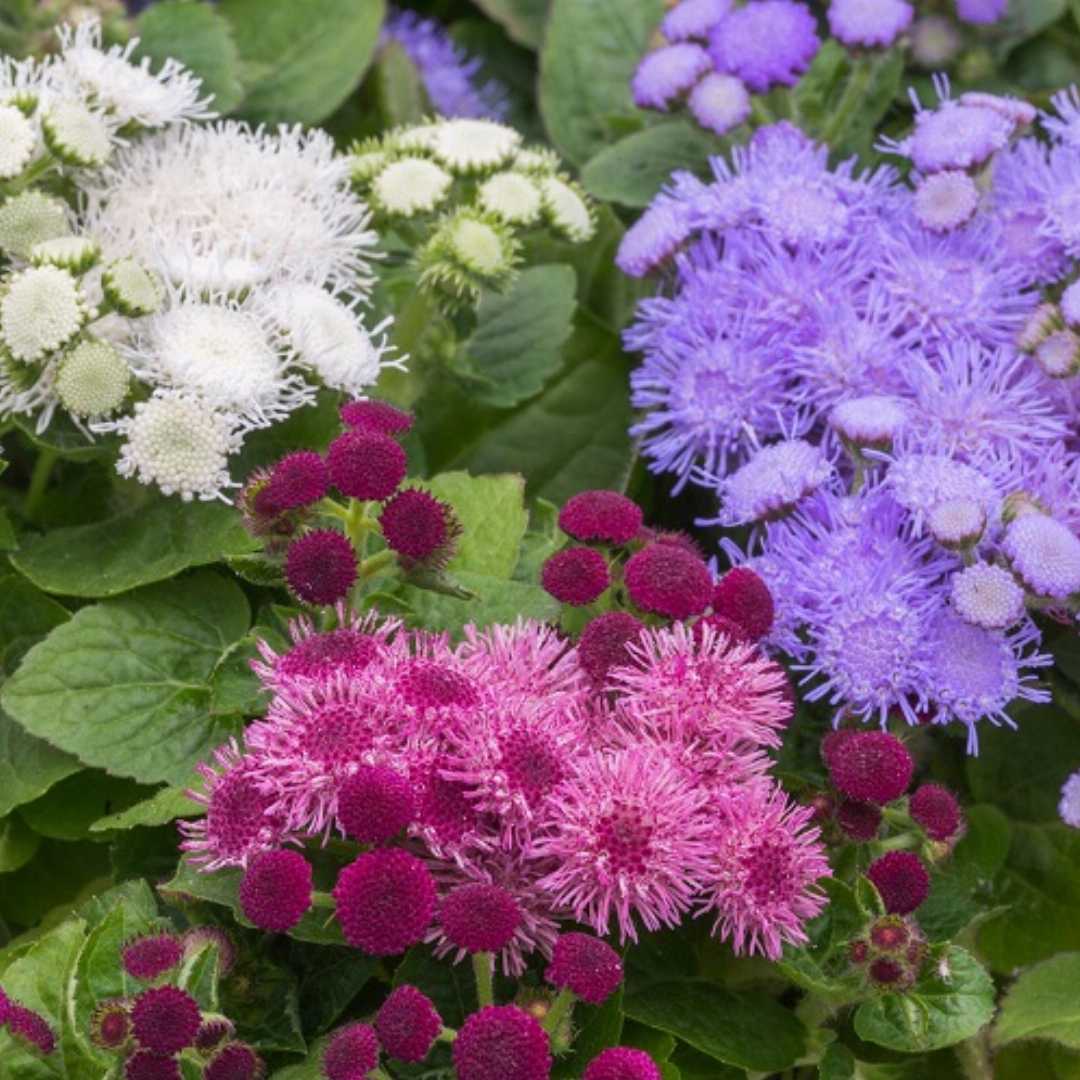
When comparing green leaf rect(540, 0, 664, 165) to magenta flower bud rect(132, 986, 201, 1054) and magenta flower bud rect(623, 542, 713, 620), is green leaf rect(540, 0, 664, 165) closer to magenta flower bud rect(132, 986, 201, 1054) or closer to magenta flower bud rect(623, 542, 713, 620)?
magenta flower bud rect(623, 542, 713, 620)

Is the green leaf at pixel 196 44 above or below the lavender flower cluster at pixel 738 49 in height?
below

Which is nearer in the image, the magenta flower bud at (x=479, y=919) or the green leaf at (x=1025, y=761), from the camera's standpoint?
the magenta flower bud at (x=479, y=919)

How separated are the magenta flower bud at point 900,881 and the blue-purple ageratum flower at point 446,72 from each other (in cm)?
151

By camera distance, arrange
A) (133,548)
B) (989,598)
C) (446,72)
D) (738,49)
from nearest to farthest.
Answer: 1. (989,598)
2. (133,548)
3. (738,49)
4. (446,72)

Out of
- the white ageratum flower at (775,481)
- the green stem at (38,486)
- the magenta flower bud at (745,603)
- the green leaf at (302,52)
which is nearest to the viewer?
the magenta flower bud at (745,603)

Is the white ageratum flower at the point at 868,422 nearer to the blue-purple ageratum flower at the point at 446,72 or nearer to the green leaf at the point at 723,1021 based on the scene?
the green leaf at the point at 723,1021

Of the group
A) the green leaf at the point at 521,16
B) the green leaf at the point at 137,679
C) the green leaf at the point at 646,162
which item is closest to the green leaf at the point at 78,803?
the green leaf at the point at 137,679

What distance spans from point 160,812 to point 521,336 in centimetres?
79

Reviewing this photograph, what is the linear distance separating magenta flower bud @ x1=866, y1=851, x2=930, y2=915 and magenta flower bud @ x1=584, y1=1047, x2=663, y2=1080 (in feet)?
0.89

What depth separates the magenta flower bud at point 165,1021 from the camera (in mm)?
1031

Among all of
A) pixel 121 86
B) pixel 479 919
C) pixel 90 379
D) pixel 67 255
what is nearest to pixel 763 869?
pixel 479 919

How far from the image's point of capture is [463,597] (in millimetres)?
1333

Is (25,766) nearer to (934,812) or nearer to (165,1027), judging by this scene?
(165,1027)

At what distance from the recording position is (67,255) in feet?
5.02
